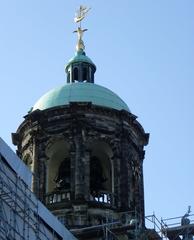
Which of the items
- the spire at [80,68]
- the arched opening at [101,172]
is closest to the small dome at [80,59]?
the spire at [80,68]

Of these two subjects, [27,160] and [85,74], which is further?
[85,74]

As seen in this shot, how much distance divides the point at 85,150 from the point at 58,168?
1.61 m

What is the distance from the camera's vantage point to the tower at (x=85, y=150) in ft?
115

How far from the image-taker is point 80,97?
37000 mm

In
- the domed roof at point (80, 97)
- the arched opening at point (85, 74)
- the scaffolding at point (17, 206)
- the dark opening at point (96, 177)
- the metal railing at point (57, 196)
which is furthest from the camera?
the arched opening at point (85, 74)

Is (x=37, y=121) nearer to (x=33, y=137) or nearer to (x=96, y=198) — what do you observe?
(x=33, y=137)

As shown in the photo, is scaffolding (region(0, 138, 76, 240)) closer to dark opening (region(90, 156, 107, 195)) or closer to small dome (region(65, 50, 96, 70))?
dark opening (region(90, 156, 107, 195))

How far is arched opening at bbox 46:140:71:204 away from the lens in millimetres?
36000

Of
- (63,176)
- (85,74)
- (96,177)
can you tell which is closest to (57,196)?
(63,176)

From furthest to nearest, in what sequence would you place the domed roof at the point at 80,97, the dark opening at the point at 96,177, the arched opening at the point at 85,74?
the arched opening at the point at 85,74
the domed roof at the point at 80,97
the dark opening at the point at 96,177

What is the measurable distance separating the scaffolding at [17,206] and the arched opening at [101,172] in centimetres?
678

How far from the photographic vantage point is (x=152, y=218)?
3180 cm

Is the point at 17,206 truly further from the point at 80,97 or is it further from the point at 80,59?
the point at 80,59

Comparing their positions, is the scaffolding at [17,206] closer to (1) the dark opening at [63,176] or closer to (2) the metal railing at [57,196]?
(2) the metal railing at [57,196]
